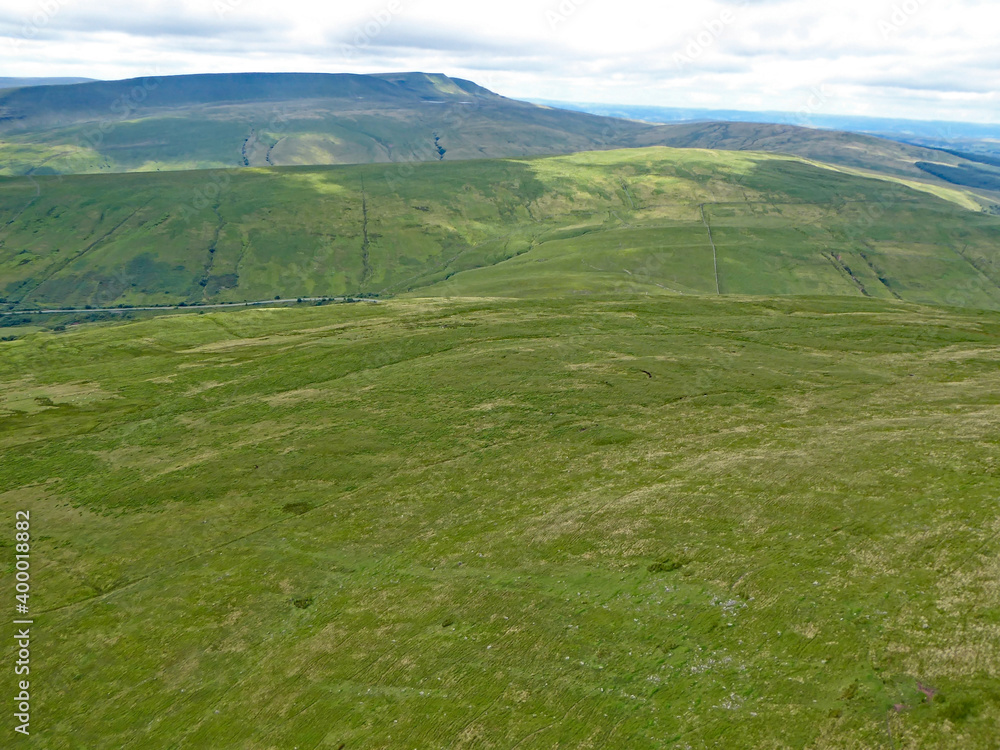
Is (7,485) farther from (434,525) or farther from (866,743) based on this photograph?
(866,743)

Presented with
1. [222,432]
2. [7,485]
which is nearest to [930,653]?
[222,432]

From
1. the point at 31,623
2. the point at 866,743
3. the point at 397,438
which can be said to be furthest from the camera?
the point at 397,438

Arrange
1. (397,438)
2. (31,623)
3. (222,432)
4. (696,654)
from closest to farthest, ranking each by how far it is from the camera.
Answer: (696,654) → (31,623) → (397,438) → (222,432)

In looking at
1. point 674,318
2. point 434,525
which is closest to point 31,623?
point 434,525

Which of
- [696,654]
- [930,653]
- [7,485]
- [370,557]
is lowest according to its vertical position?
[7,485]

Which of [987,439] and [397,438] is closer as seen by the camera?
[987,439]

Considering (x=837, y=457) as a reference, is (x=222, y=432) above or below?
below
